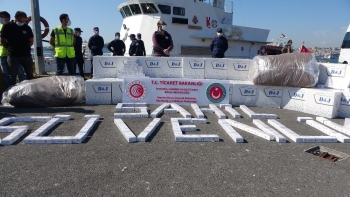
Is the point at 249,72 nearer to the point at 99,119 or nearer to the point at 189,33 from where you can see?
the point at 99,119

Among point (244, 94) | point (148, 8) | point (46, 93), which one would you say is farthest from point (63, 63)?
point (148, 8)

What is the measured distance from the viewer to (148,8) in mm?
13109

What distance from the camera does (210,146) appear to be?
355 centimetres

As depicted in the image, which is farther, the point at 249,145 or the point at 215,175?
the point at 249,145

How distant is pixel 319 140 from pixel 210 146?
1780 mm

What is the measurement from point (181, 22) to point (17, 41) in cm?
923

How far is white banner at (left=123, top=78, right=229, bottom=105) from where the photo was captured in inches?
244

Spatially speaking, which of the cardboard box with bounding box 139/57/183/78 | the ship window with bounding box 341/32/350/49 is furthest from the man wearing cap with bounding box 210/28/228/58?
the ship window with bounding box 341/32/350/49

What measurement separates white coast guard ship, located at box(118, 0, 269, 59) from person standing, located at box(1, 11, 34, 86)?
7.42m

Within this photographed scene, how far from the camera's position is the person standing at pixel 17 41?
5.85 m

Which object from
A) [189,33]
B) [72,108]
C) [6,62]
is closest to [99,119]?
[72,108]

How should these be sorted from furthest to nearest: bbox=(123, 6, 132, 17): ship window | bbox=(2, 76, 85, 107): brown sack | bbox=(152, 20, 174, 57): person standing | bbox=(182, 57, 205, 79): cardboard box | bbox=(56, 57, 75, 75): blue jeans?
bbox=(123, 6, 132, 17): ship window < bbox=(152, 20, 174, 57): person standing < bbox=(56, 57, 75, 75): blue jeans < bbox=(182, 57, 205, 79): cardboard box < bbox=(2, 76, 85, 107): brown sack

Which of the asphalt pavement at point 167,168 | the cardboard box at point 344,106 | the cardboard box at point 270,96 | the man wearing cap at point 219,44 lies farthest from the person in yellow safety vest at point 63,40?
the cardboard box at point 344,106

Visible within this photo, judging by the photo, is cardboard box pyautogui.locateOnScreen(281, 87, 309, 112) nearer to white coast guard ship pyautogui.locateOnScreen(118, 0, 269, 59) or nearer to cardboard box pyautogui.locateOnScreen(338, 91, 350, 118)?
cardboard box pyautogui.locateOnScreen(338, 91, 350, 118)
